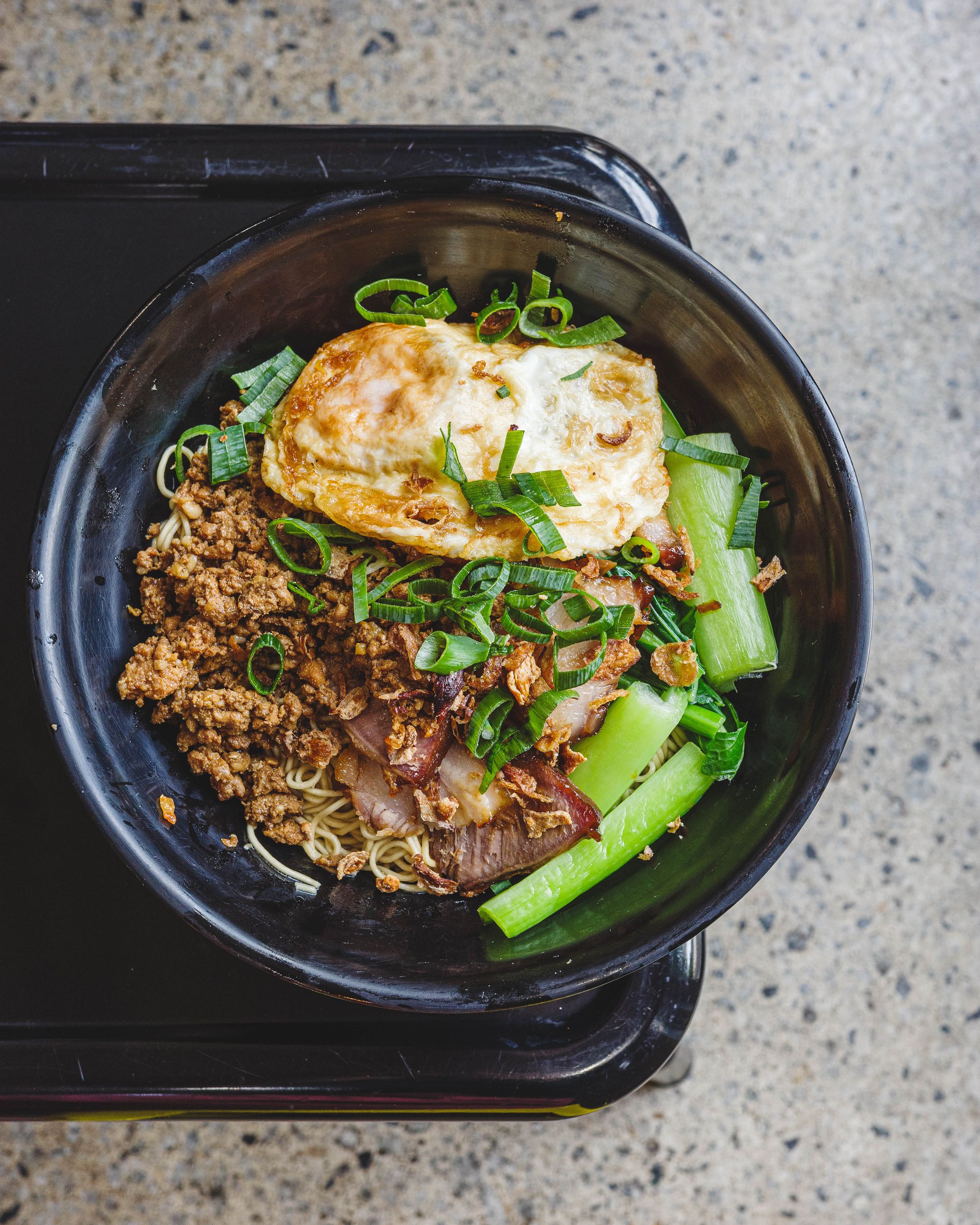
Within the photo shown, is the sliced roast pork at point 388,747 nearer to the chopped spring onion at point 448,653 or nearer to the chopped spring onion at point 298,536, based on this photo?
the chopped spring onion at point 448,653

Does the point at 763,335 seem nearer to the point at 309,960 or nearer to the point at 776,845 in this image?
the point at 776,845

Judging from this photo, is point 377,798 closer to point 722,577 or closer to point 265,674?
point 265,674

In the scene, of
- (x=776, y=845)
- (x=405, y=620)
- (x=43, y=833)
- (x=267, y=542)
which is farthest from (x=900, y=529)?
(x=43, y=833)

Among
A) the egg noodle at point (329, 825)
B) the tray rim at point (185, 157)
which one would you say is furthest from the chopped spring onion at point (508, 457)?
the tray rim at point (185, 157)

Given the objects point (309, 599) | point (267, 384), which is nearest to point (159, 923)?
point (309, 599)

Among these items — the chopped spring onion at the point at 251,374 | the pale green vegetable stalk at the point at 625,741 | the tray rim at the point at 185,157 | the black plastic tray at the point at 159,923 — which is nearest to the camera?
the pale green vegetable stalk at the point at 625,741

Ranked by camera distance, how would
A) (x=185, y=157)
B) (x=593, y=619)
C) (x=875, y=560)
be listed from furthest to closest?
(x=875, y=560)
(x=185, y=157)
(x=593, y=619)
